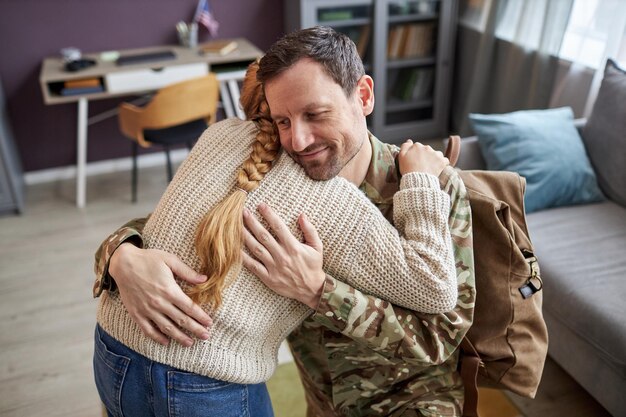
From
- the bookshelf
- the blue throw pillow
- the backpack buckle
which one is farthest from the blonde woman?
the bookshelf

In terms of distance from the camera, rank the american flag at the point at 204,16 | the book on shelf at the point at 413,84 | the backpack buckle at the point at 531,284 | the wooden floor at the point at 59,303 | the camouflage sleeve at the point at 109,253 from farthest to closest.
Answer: the book on shelf at the point at 413,84 < the american flag at the point at 204,16 < the wooden floor at the point at 59,303 < the backpack buckle at the point at 531,284 < the camouflage sleeve at the point at 109,253

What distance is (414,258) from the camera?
931 mm

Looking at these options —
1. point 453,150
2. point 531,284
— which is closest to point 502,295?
point 531,284

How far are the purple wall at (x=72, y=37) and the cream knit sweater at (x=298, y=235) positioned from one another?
2746mm

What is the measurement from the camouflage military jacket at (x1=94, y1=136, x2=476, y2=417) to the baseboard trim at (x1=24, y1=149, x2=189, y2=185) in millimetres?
2597

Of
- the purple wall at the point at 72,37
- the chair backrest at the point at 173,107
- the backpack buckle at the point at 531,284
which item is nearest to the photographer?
the backpack buckle at the point at 531,284

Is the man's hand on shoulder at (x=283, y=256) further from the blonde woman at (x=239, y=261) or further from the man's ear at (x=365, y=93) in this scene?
the man's ear at (x=365, y=93)

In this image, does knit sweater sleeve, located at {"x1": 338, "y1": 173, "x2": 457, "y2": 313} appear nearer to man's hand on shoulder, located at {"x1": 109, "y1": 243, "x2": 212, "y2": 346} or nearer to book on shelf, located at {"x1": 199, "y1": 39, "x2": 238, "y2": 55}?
man's hand on shoulder, located at {"x1": 109, "y1": 243, "x2": 212, "y2": 346}

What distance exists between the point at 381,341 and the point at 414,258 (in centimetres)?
17

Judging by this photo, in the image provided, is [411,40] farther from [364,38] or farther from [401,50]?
[364,38]

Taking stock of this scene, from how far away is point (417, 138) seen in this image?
156 inches

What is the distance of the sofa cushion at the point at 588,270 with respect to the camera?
160 cm

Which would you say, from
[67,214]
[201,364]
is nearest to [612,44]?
[201,364]

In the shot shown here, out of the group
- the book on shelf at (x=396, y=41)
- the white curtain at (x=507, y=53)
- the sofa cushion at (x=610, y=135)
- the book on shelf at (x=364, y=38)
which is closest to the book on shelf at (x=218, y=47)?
the book on shelf at (x=364, y=38)
